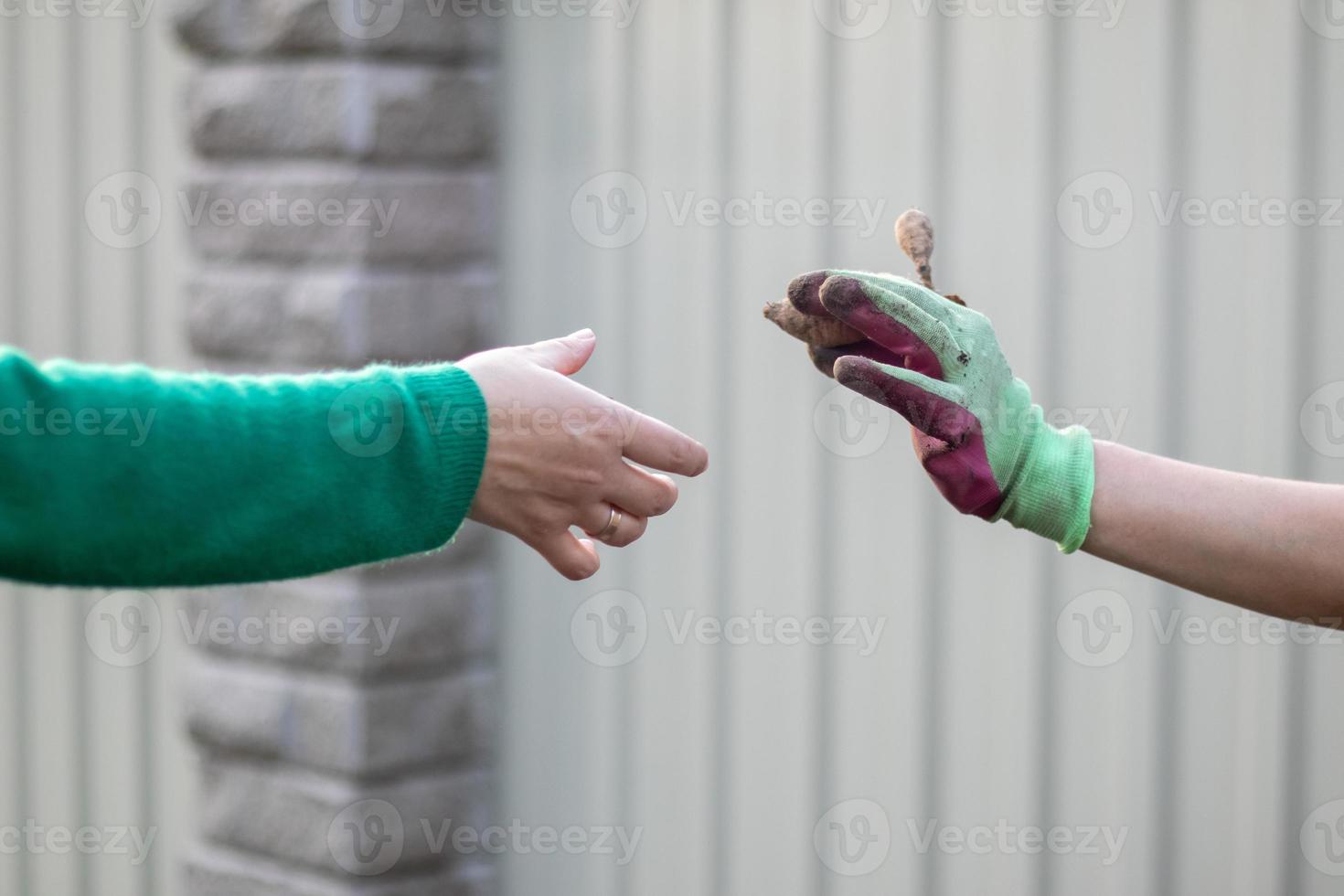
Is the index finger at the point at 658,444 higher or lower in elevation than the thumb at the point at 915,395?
lower

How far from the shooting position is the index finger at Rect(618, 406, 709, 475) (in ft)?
5.33

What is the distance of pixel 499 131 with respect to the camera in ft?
8.10

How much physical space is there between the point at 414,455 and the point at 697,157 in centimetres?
103

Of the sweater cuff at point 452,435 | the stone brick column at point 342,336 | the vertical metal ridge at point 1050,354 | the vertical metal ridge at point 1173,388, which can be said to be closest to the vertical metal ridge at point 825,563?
the vertical metal ridge at point 1050,354

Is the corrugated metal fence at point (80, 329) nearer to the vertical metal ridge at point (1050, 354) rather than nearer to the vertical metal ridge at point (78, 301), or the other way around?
the vertical metal ridge at point (78, 301)

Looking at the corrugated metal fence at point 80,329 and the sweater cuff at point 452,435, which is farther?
the corrugated metal fence at point 80,329

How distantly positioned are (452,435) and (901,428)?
0.91 meters

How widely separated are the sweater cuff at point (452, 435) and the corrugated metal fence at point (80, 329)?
1.48m

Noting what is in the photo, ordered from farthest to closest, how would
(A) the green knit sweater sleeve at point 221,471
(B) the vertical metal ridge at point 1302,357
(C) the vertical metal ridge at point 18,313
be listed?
(C) the vertical metal ridge at point 18,313, (B) the vertical metal ridge at point 1302,357, (A) the green knit sweater sleeve at point 221,471

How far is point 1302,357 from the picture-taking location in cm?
185

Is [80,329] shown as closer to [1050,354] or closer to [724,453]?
[724,453]

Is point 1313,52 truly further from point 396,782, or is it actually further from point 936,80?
point 396,782

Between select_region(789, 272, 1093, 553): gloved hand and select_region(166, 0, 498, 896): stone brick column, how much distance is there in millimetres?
998

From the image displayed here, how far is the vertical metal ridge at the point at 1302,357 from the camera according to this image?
181 cm
